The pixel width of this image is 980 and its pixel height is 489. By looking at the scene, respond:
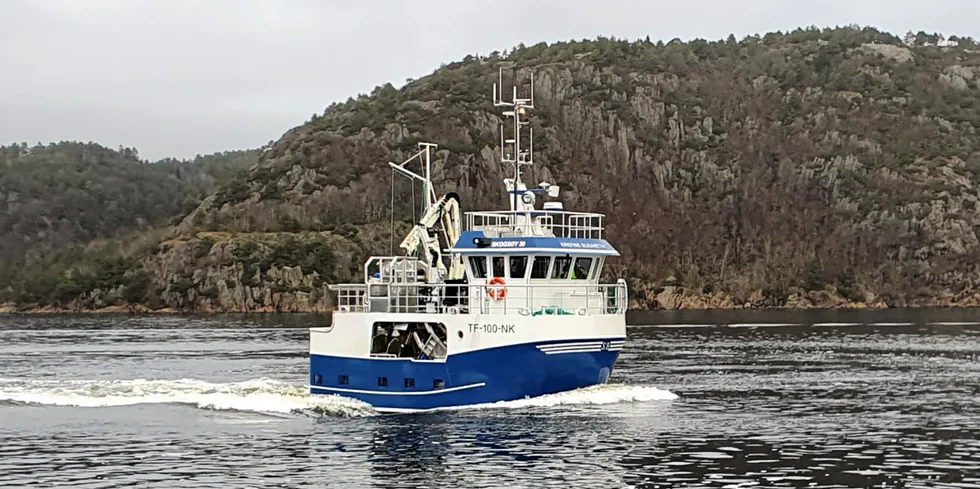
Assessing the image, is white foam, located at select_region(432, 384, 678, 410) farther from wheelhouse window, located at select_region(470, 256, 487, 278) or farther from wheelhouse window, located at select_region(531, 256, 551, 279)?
wheelhouse window, located at select_region(470, 256, 487, 278)

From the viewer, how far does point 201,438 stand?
40.7m

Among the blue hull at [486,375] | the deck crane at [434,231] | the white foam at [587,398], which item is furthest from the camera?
the deck crane at [434,231]

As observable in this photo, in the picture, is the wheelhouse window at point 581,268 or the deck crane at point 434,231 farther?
the deck crane at point 434,231

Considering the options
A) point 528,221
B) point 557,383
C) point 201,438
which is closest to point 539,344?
point 557,383

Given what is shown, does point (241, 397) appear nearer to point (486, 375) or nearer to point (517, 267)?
point (486, 375)

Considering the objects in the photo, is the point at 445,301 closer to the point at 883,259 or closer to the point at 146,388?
the point at 146,388

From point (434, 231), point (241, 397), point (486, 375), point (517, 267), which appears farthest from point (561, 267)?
point (241, 397)

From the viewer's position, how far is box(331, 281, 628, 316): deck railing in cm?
4391

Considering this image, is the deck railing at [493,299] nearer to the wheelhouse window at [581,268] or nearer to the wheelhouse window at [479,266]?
the wheelhouse window at [581,268]

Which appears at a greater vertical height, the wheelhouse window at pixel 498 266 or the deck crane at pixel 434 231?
the deck crane at pixel 434 231

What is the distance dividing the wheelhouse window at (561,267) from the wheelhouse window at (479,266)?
7.42ft

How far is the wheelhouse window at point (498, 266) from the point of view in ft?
146

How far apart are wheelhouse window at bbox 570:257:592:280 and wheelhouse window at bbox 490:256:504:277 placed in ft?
7.84

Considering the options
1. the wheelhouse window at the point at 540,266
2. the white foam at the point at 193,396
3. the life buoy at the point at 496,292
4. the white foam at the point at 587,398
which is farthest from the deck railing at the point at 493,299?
the white foam at the point at 193,396
